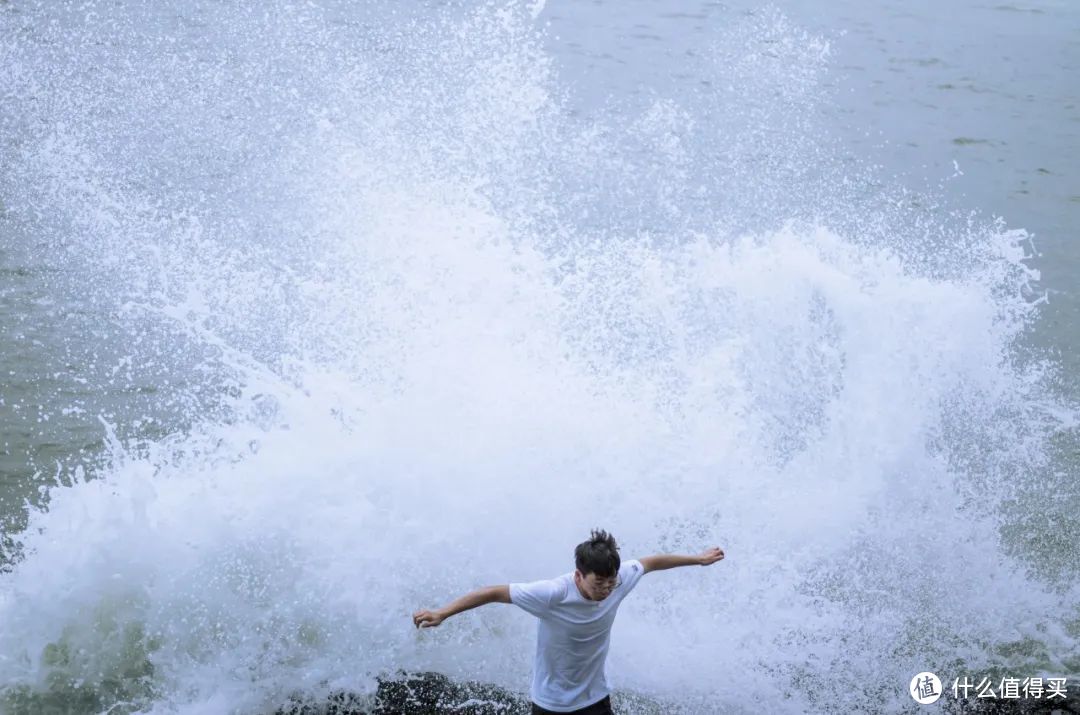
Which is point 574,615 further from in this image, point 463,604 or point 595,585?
point 463,604

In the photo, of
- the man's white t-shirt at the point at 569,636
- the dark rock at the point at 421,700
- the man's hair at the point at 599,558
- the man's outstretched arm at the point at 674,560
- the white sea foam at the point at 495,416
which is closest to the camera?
the man's hair at the point at 599,558

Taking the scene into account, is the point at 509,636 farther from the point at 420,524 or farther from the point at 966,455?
the point at 966,455

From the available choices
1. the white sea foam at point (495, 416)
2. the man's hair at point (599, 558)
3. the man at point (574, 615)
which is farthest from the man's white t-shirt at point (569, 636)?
the white sea foam at point (495, 416)

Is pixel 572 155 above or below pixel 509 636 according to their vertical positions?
above

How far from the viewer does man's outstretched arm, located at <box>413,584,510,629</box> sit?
4.36 m

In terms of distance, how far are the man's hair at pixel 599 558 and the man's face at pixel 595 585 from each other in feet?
0.05

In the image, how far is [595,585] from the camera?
14.3 ft

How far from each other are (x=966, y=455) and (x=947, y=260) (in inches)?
130

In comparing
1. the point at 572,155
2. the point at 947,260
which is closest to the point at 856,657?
the point at 947,260

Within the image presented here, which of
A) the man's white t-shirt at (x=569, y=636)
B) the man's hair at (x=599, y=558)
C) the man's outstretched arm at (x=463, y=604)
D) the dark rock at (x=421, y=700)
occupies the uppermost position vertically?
the man's hair at (x=599, y=558)

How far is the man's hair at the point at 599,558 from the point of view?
14.1 ft

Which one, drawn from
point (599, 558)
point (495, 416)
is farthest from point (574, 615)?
point (495, 416)

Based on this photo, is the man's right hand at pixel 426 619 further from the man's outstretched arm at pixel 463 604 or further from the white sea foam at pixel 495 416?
the white sea foam at pixel 495 416

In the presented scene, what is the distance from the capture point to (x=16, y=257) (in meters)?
9.71
